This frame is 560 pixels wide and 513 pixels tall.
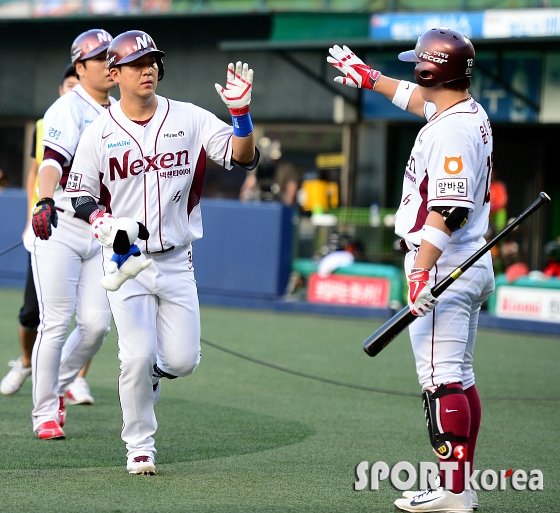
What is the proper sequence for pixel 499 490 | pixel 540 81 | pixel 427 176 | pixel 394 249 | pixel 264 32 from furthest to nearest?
pixel 264 32 < pixel 540 81 < pixel 394 249 < pixel 499 490 < pixel 427 176

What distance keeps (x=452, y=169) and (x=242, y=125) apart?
1.12 meters

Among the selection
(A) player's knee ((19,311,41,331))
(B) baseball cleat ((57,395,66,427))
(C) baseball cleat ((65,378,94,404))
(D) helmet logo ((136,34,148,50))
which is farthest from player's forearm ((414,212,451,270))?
(A) player's knee ((19,311,41,331))

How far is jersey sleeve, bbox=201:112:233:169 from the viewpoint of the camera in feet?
16.6

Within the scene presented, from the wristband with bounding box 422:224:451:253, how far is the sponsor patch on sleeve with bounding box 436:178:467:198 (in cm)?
15

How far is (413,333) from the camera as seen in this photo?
462 centimetres

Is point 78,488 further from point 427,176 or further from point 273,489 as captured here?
point 427,176

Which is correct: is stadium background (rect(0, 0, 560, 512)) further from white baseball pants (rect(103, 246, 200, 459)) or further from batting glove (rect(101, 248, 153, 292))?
batting glove (rect(101, 248, 153, 292))

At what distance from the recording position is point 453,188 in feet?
14.0

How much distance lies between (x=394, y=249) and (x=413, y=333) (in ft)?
33.2

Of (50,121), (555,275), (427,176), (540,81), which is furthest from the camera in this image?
(540,81)

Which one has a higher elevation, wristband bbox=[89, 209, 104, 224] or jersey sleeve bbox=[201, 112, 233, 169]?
jersey sleeve bbox=[201, 112, 233, 169]

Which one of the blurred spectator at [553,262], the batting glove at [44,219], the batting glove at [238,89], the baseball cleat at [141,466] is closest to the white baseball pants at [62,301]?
the batting glove at [44,219]

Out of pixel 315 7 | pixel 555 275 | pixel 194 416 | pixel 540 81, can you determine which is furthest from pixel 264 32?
pixel 194 416

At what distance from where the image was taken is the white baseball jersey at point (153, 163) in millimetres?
5000
